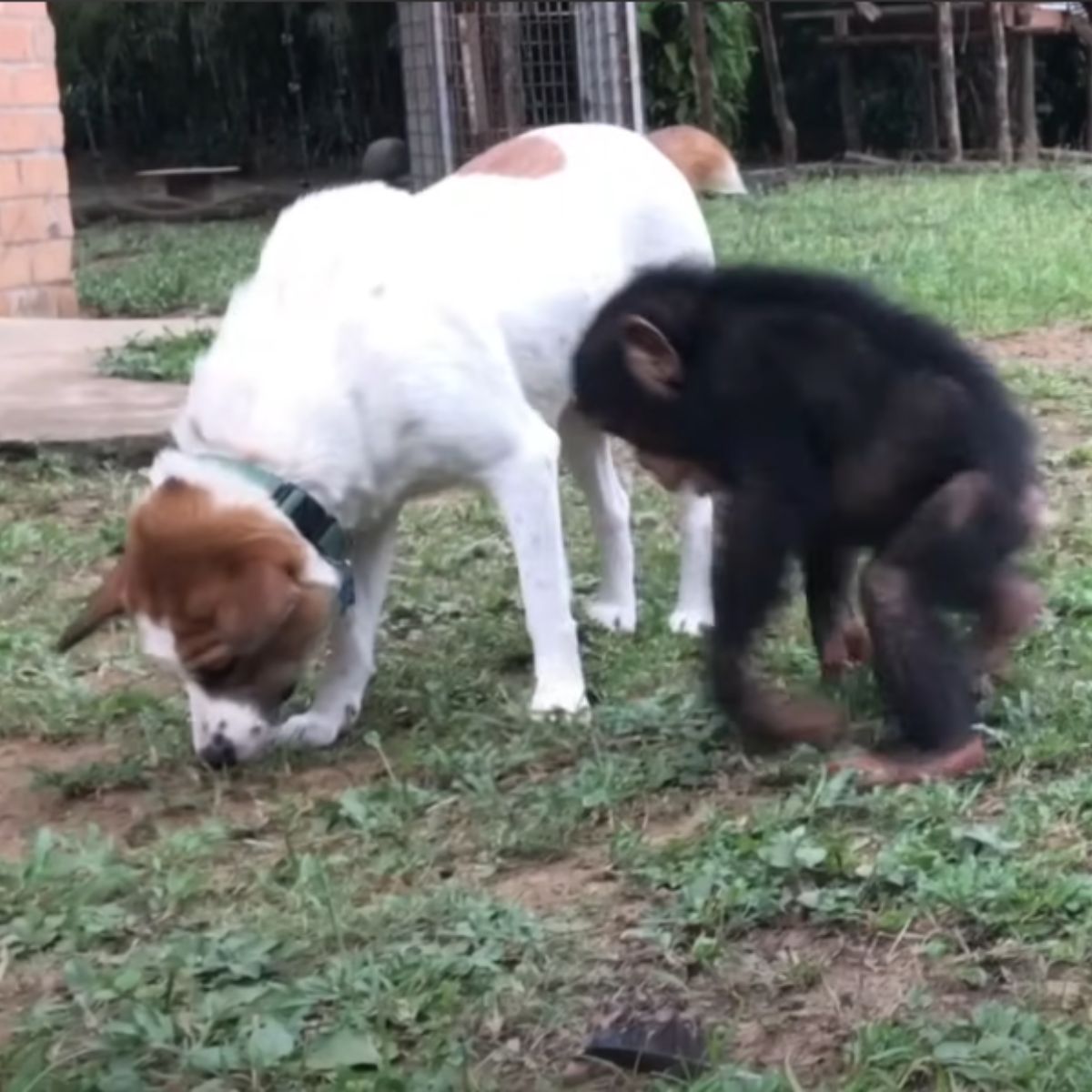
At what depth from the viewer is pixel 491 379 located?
148 inches

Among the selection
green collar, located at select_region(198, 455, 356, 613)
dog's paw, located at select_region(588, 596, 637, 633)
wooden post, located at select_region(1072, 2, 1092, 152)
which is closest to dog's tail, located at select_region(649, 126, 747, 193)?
dog's paw, located at select_region(588, 596, 637, 633)

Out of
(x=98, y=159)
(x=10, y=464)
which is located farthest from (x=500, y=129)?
(x=10, y=464)

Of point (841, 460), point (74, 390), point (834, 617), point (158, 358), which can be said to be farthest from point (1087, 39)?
point (841, 460)

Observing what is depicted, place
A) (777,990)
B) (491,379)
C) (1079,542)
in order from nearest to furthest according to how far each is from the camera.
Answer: (777,990) → (491,379) → (1079,542)

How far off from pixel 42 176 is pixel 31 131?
0.65 ft

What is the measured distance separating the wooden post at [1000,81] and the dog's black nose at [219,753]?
1314 cm

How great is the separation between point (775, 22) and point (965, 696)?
52.7 ft

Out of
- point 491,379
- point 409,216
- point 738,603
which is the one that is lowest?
point 738,603

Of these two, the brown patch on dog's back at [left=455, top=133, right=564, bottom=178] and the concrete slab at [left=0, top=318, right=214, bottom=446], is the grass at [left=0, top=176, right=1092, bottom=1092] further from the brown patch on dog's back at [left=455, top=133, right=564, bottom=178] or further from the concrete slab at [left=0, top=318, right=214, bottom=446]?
the concrete slab at [left=0, top=318, right=214, bottom=446]

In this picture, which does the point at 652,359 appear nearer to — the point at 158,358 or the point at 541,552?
the point at 541,552

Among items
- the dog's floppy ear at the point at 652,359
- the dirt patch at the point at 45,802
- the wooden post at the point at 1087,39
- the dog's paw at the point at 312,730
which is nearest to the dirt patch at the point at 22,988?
the dirt patch at the point at 45,802

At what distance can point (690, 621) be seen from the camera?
14.5 feet

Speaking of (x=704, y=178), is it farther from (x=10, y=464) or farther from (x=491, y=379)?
(x=10, y=464)

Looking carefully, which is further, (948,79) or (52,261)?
(948,79)
